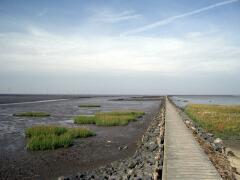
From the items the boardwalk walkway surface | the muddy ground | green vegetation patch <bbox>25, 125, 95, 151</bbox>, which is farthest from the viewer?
green vegetation patch <bbox>25, 125, 95, 151</bbox>

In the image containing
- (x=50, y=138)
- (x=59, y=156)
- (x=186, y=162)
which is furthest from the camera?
(x=50, y=138)

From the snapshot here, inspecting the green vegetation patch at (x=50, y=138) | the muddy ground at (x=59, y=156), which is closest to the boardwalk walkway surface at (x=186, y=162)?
the muddy ground at (x=59, y=156)

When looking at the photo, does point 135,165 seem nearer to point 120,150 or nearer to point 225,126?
point 120,150

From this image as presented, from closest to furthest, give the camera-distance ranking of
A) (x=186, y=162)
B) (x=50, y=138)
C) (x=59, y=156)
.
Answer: (x=186, y=162), (x=59, y=156), (x=50, y=138)

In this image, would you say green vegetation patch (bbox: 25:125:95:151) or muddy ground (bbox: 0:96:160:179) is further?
green vegetation patch (bbox: 25:125:95:151)

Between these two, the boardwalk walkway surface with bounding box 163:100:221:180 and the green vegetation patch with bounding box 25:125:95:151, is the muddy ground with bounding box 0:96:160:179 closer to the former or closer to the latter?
the green vegetation patch with bounding box 25:125:95:151

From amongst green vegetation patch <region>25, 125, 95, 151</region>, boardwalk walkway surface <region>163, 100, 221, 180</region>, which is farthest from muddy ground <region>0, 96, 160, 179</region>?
boardwalk walkway surface <region>163, 100, 221, 180</region>

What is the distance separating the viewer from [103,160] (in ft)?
50.4

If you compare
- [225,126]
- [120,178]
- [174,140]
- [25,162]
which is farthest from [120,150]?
[225,126]

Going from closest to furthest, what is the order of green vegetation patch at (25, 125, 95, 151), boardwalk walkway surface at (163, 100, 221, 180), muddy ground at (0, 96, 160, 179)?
boardwalk walkway surface at (163, 100, 221, 180) < muddy ground at (0, 96, 160, 179) < green vegetation patch at (25, 125, 95, 151)

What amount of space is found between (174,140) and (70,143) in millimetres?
7339

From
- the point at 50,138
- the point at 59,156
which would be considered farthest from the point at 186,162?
the point at 50,138

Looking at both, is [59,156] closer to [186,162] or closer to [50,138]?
[50,138]

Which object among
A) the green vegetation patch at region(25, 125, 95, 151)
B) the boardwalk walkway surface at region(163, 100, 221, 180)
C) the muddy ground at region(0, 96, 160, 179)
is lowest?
the muddy ground at region(0, 96, 160, 179)
